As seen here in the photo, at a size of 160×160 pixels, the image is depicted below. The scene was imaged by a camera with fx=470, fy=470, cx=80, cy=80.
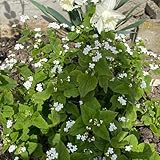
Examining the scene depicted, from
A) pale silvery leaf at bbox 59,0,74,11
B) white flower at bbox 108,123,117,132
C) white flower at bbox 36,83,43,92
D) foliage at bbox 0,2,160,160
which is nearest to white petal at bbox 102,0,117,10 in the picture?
foliage at bbox 0,2,160,160

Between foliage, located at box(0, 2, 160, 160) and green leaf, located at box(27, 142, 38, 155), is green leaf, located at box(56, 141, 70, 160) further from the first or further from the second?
green leaf, located at box(27, 142, 38, 155)

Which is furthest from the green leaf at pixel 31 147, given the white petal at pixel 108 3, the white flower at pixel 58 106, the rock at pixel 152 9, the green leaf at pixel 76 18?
the rock at pixel 152 9

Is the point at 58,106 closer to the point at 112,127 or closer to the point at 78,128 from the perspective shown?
the point at 78,128

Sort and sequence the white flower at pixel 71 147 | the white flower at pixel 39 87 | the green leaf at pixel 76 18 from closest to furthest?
the white flower at pixel 71 147 < the white flower at pixel 39 87 < the green leaf at pixel 76 18

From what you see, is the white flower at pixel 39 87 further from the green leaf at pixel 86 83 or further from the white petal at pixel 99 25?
the white petal at pixel 99 25

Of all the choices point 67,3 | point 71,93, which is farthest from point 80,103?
point 67,3

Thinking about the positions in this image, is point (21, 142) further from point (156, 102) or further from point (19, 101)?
point (156, 102)

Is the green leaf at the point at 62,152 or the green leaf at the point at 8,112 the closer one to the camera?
the green leaf at the point at 62,152
